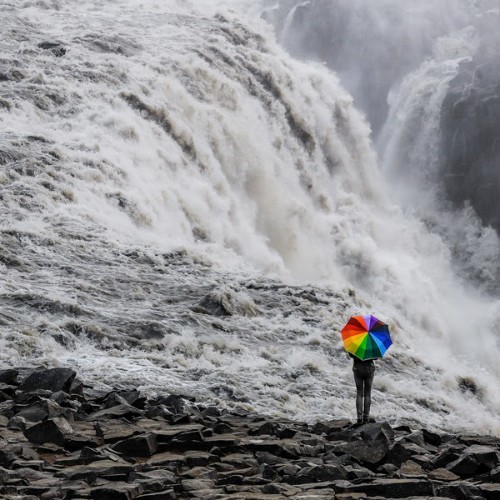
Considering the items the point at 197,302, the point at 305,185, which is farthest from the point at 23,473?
the point at 305,185

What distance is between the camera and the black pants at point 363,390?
497 inches

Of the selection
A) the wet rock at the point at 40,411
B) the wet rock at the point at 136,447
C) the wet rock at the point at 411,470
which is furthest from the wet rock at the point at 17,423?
the wet rock at the point at 411,470

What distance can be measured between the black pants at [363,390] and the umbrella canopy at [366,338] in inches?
14.7

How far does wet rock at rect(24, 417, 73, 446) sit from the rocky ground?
0.03 ft

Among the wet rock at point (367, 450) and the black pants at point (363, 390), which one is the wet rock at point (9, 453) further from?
the black pants at point (363, 390)

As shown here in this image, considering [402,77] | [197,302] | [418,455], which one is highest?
[402,77]

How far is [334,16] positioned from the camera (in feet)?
186

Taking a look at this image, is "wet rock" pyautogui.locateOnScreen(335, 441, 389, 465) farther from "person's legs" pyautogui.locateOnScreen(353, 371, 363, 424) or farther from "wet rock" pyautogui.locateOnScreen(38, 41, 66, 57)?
"wet rock" pyautogui.locateOnScreen(38, 41, 66, 57)

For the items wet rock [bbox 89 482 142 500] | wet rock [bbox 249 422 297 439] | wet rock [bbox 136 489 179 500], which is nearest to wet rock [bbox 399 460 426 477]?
wet rock [bbox 249 422 297 439]

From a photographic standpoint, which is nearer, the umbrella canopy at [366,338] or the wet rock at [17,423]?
the wet rock at [17,423]

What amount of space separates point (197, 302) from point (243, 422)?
25.9 ft

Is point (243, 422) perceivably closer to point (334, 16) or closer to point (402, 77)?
point (402, 77)

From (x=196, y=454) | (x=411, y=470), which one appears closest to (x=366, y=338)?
(x=411, y=470)

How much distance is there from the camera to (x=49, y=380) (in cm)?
1272
